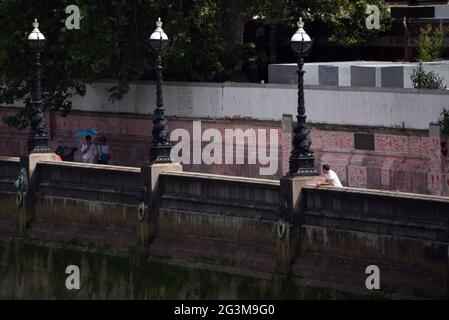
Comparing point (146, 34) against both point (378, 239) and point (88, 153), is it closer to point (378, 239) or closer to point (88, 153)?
point (88, 153)

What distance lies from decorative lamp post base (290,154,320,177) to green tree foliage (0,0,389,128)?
13.9 m

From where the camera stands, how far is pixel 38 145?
47.1 m

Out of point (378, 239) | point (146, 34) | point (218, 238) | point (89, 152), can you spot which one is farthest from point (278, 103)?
point (378, 239)

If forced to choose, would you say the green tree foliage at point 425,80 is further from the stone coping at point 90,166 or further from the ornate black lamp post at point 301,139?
the ornate black lamp post at point 301,139

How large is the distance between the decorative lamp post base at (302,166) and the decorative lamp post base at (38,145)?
1010 centimetres

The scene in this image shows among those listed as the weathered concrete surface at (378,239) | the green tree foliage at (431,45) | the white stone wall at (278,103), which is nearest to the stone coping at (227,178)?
the weathered concrete surface at (378,239)

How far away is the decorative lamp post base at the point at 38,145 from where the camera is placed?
1845 inches

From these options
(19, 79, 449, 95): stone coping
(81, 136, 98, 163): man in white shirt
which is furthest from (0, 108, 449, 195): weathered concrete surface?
(81, 136, 98, 163): man in white shirt

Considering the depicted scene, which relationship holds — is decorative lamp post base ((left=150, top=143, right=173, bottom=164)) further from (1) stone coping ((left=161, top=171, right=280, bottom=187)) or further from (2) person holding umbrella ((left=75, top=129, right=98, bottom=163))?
(2) person holding umbrella ((left=75, top=129, right=98, bottom=163))

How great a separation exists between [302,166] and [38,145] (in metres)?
10.5

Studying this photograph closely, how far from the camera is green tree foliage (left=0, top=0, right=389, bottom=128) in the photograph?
173 ft

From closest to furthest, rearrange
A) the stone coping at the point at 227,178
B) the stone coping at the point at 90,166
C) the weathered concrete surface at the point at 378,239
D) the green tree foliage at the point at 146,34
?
the weathered concrete surface at the point at 378,239 < the stone coping at the point at 227,178 < the stone coping at the point at 90,166 < the green tree foliage at the point at 146,34
